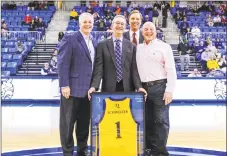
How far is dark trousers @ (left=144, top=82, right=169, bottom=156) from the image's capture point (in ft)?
13.7

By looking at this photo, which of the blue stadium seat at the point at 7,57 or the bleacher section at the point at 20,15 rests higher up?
the bleacher section at the point at 20,15

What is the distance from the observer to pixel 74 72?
403 cm

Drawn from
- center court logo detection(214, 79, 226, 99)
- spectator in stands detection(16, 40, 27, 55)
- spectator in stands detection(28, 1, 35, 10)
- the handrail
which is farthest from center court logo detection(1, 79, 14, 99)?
spectator in stands detection(28, 1, 35, 10)

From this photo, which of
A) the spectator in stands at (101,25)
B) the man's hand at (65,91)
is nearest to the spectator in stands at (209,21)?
the spectator in stands at (101,25)

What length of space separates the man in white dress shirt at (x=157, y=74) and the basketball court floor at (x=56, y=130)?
63 centimetres

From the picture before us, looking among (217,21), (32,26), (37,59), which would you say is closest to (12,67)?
(37,59)

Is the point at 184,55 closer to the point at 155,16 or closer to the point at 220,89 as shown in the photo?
the point at 220,89

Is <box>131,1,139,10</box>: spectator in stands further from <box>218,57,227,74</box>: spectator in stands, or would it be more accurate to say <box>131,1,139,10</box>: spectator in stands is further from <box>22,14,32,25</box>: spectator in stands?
<box>218,57,227,74</box>: spectator in stands

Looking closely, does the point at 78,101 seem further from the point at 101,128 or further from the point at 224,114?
the point at 224,114

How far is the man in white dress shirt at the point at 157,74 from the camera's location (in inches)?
163

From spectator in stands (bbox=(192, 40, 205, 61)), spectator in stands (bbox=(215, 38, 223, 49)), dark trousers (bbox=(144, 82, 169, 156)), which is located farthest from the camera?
spectator in stands (bbox=(215, 38, 223, 49))

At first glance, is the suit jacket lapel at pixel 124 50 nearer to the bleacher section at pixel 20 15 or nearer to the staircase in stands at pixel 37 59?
the staircase in stands at pixel 37 59

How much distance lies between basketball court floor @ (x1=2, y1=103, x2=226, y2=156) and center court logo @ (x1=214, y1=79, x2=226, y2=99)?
0.80 feet

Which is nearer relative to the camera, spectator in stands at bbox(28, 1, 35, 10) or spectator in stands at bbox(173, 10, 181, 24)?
spectator in stands at bbox(173, 10, 181, 24)
